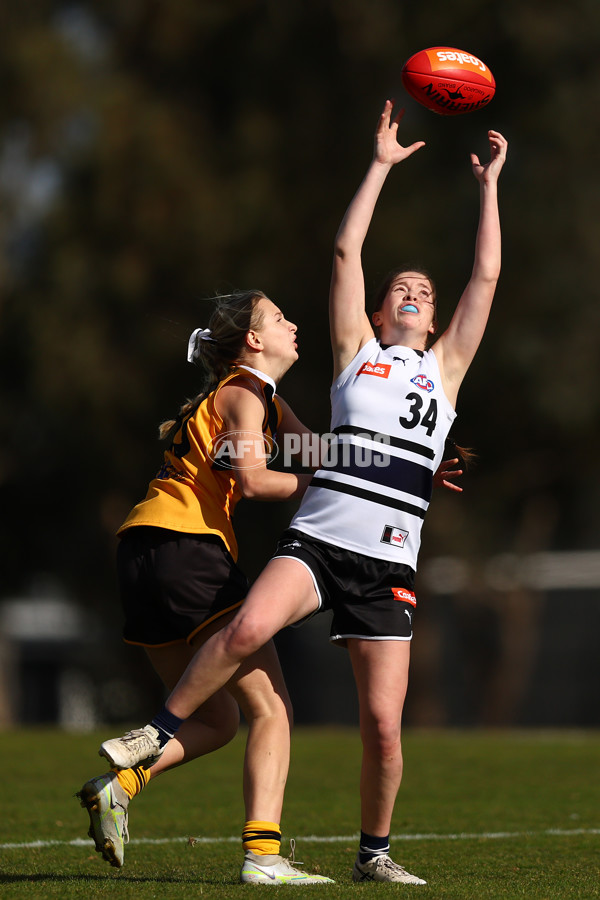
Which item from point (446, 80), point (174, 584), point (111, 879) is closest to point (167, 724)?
point (174, 584)

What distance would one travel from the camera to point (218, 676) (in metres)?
4.32

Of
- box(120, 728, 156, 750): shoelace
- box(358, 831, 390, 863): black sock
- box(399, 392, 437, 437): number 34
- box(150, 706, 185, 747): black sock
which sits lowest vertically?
box(358, 831, 390, 863): black sock

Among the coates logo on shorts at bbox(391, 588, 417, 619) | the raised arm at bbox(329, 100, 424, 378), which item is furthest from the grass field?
the raised arm at bbox(329, 100, 424, 378)

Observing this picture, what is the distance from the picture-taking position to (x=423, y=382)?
4750mm

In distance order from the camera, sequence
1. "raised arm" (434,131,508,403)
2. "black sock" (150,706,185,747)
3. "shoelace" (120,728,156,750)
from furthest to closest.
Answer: "raised arm" (434,131,508,403)
"black sock" (150,706,185,747)
"shoelace" (120,728,156,750)

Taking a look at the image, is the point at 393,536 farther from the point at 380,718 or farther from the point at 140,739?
the point at 140,739

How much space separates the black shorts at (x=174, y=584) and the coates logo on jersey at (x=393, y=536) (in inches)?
20.6

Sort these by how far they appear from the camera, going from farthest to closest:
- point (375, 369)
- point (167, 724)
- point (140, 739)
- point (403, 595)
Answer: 1. point (375, 369)
2. point (403, 595)
3. point (167, 724)
4. point (140, 739)

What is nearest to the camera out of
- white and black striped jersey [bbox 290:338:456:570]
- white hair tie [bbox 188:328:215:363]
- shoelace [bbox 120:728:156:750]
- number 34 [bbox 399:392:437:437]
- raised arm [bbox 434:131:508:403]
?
shoelace [bbox 120:728:156:750]

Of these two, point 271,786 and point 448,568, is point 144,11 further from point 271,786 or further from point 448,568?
point 271,786

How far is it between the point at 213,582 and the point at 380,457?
0.73 meters

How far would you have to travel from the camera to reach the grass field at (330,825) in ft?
14.4

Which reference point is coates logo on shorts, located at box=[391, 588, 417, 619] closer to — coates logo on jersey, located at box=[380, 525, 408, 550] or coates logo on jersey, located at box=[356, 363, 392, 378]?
coates logo on jersey, located at box=[380, 525, 408, 550]

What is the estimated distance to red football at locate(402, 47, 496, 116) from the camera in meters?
5.61
